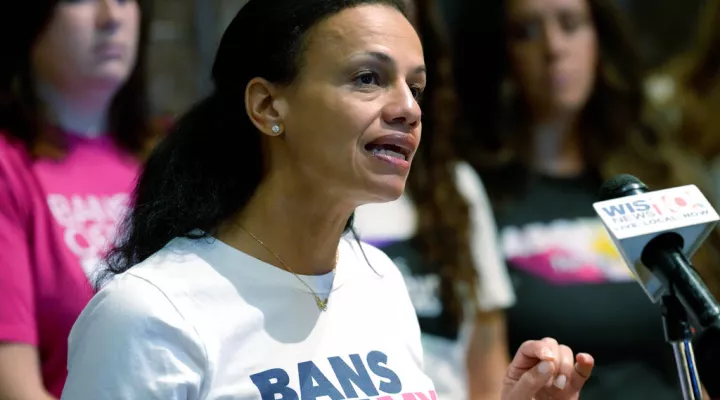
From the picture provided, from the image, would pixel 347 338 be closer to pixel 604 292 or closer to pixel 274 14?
pixel 274 14

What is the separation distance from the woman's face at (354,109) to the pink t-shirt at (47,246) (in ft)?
1.73

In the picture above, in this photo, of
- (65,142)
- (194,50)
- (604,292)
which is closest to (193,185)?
(65,142)

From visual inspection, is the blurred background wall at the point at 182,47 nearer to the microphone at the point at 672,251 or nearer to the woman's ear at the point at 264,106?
the woman's ear at the point at 264,106

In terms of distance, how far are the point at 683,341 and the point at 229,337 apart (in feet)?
2.14

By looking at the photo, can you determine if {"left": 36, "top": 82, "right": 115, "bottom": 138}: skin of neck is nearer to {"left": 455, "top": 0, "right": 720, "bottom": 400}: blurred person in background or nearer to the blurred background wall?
the blurred background wall

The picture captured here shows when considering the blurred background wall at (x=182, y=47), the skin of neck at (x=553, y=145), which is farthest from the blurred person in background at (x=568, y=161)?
the blurred background wall at (x=182, y=47)

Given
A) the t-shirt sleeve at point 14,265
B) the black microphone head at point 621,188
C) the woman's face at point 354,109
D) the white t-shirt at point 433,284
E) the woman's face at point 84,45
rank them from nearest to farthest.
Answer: the black microphone head at point 621,188 < the woman's face at point 354,109 < the t-shirt sleeve at point 14,265 < the woman's face at point 84,45 < the white t-shirt at point 433,284

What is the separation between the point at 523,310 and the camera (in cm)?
307

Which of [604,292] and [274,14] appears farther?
[604,292]

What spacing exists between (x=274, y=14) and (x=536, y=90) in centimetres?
163

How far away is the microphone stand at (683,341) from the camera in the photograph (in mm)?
1441

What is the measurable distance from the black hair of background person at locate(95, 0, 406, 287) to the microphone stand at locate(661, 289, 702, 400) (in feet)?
2.28

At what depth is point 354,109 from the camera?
175cm

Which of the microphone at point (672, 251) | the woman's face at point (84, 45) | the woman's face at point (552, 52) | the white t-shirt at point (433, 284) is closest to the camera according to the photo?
the microphone at point (672, 251)
